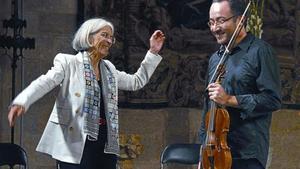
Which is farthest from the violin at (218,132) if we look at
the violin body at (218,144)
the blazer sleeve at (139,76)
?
the blazer sleeve at (139,76)

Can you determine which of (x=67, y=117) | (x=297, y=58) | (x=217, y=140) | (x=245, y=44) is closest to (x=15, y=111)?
(x=67, y=117)

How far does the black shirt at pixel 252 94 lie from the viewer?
332 centimetres

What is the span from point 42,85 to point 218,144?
1129 millimetres

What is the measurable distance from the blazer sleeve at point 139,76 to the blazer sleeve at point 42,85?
485 millimetres

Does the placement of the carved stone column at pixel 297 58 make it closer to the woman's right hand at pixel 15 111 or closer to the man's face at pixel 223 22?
the man's face at pixel 223 22

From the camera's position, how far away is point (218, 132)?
10.8 feet

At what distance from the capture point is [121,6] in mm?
6742

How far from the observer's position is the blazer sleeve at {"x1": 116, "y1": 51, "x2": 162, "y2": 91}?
4562 millimetres

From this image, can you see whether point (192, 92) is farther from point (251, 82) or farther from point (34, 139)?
point (251, 82)

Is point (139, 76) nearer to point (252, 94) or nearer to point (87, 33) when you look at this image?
point (87, 33)

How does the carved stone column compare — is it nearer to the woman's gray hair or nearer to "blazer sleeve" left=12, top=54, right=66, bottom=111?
the woman's gray hair

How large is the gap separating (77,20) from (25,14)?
18.3 inches

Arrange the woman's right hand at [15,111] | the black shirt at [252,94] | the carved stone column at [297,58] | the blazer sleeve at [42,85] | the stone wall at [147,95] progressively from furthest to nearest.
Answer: the carved stone column at [297,58]
the stone wall at [147,95]
the blazer sleeve at [42,85]
the woman's right hand at [15,111]
the black shirt at [252,94]

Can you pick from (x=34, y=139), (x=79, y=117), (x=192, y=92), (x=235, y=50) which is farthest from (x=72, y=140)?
(x=192, y=92)
